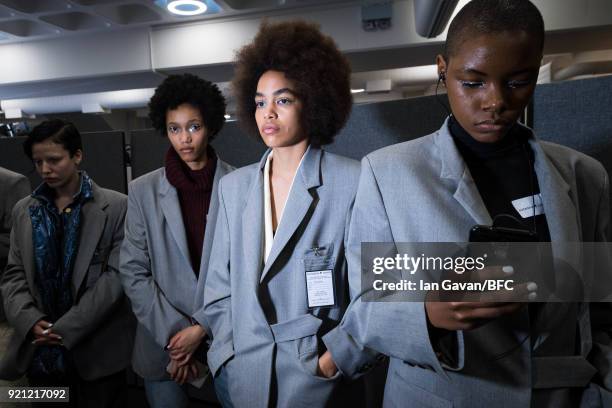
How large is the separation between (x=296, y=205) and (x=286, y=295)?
231 mm

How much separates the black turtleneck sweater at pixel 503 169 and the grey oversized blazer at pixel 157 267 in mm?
810

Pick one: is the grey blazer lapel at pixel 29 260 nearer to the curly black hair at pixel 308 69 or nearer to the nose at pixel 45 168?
the nose at pixel 45 168

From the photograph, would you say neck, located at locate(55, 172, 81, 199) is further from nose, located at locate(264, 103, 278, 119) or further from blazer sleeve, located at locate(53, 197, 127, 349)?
nose, located at locate(264, 103, 278, 119)

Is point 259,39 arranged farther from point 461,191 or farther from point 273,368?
point 273,368

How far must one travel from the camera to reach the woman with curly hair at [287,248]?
93cm

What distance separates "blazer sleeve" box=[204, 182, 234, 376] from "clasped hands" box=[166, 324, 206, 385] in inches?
5.6

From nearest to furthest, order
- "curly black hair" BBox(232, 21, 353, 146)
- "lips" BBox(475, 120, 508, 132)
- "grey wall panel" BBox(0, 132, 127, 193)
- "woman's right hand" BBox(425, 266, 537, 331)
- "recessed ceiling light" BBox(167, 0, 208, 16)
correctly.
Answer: "woman's right hand" BBox(425, 266, 537, 331) < "lips" BBox(475, 120, 508, 132) < "curly black hair" BBox(232, 21, 353, 146) < "grey wall panel" BBox(0, 132, 127, 193) < "recessed ceiling light" BBox(167, 0, 208, 16)

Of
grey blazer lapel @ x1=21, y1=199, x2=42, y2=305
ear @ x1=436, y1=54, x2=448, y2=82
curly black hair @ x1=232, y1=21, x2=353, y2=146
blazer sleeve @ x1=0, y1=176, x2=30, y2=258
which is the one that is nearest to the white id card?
curly black hair @ x1=232, y1=21, x2=353, y2=146

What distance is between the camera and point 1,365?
141 centimetres

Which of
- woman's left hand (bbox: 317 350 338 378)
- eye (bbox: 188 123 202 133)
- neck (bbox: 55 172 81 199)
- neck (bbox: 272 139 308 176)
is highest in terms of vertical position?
eye (bbox: 188 123 202 133)

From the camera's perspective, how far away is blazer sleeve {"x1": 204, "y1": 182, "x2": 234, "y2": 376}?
1021 millimetres

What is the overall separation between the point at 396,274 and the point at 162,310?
86cm

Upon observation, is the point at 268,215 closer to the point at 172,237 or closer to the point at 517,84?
the point at 172,237

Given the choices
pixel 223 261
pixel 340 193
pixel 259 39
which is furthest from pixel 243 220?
pixel 259 39
